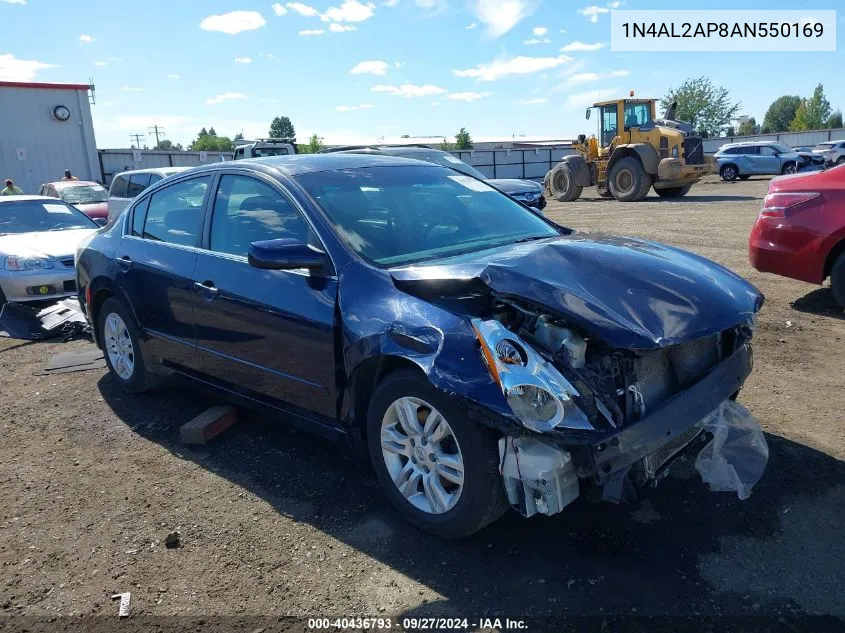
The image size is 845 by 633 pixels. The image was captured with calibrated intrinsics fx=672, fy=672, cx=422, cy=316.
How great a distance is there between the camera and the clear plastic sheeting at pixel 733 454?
321 cm

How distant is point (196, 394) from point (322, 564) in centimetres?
265

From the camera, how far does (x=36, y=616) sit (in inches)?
108

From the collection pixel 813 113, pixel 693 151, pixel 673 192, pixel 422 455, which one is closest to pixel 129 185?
pixel 422 455

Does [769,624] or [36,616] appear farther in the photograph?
[36,616]

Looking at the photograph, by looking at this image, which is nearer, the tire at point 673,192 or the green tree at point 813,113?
the tire at point 673,192

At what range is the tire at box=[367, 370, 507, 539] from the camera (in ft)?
9.02

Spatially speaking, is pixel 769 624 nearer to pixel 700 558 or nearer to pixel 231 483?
pixel 700 558

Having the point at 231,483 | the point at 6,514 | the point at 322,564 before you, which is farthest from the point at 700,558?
the point at 6,514

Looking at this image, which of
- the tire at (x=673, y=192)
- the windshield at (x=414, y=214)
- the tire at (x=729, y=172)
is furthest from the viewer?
the tire at (x=729, y=172)

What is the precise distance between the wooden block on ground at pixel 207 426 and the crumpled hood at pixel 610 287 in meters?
1.87

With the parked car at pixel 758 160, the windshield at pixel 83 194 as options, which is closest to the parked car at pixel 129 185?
the windshield at pixel 83 194

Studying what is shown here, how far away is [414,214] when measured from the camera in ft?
12.4

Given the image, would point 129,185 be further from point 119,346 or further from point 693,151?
point 693,151

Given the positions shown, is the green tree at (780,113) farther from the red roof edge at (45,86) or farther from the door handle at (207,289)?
the door handle at (207,289)
